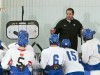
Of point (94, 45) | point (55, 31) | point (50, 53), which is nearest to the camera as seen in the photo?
point (50, 53)

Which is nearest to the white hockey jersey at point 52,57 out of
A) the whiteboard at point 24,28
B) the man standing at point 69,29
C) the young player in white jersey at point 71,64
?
the young player in white jersey at point 71,64

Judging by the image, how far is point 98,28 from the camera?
6.87 metres

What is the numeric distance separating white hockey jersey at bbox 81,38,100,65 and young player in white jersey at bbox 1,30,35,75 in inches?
40.4

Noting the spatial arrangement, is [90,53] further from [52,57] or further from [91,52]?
[52,57]

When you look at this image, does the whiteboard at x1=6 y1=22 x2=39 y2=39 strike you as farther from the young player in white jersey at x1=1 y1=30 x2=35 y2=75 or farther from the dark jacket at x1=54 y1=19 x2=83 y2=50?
the young player in white jersey at x1=1 y1=30 x2=35 y2=75

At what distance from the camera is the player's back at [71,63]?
16.0ft

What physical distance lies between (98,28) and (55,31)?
1.30 metres

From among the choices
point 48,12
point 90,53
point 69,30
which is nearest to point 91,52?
point 90,53

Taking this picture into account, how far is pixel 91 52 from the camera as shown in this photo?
5.10 meters

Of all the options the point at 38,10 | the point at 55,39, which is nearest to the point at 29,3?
the point at 38,10

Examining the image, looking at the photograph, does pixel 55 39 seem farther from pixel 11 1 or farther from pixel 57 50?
pixel 11 1

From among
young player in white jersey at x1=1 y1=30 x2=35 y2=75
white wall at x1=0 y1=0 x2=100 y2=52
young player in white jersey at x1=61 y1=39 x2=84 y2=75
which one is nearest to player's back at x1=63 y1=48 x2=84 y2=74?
young player in white jersey at x1=61 y1=39 x2=84 y2=75

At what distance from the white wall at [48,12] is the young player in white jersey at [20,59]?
100 inches

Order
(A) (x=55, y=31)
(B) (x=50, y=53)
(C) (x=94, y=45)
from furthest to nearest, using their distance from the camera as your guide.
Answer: (A) (x=55, y=31) < (C) (x=94, y=45) < (B) (x=50, y=53)
